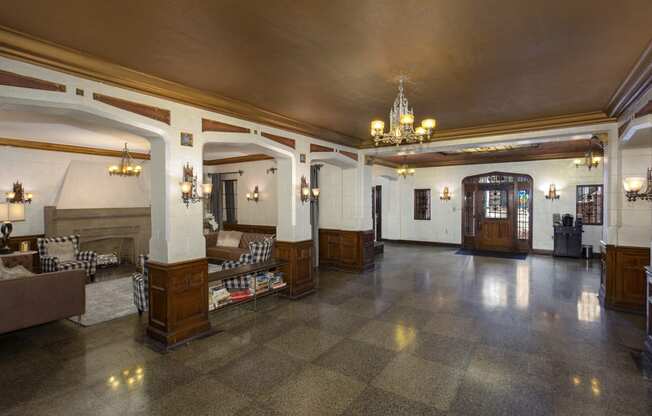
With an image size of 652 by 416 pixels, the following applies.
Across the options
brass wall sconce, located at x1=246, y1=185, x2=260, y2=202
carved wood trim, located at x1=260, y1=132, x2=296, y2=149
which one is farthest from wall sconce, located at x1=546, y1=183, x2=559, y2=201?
brass wall sconce, located at x1=246, y1=185, x2=260, y2=202

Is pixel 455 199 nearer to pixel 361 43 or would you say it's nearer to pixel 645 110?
pixel 645 110

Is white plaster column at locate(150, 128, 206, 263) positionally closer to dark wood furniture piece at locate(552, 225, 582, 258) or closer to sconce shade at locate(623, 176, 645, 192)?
sconce shade at locate(623, 176, 645, 192)

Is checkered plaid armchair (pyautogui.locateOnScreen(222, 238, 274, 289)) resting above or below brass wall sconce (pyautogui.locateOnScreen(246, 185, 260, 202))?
below

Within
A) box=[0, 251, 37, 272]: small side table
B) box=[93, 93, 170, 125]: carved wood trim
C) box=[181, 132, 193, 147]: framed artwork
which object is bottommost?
box=[0, 251, 37, 272]: small side table

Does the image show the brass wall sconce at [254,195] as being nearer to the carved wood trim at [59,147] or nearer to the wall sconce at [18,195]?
the carved wood trim at [59,147]

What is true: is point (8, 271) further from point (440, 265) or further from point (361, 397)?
point (440, 265)

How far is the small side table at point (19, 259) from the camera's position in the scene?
6.35 m

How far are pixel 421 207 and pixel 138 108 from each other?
33.3 feet

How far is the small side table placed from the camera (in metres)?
6.35

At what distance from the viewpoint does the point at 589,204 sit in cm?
941

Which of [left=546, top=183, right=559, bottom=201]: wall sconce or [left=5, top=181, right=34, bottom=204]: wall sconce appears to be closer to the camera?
[left=5, top=181, right=34, bottom=204]: wall sconce

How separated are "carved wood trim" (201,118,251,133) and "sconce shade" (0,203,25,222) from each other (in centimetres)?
537

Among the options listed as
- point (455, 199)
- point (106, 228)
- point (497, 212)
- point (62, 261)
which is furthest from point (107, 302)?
point (497, 212)

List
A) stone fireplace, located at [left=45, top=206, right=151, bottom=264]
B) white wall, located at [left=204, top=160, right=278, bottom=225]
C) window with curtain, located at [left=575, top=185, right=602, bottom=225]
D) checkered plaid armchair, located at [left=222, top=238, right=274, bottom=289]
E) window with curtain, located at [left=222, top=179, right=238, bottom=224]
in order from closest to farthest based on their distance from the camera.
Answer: checkered plaid armchair, located at [left=222, top=238, right=274, bottom=289] → stone fireplace, located at [left=45, top=206, right=151, bottom=264] → window with curtain, located at [left=575, top=185, right=602, bottom=225] → white wall, located at [left=204, top=160, right=278, bottom=225] → window with curtain, located at [left=222, top=179, right=238, bottom=224]
